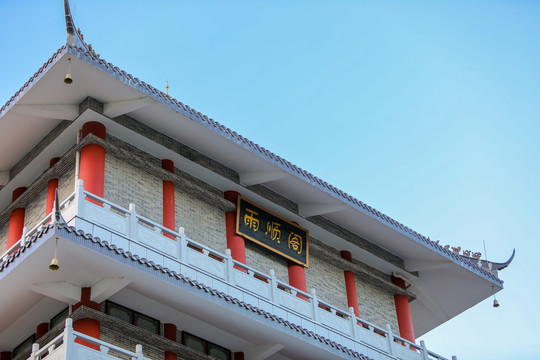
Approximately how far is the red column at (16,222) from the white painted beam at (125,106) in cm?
291

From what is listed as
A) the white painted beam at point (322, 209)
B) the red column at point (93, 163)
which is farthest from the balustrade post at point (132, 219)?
the white painted beam at point (322, 209)

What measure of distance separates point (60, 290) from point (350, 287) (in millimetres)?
8540

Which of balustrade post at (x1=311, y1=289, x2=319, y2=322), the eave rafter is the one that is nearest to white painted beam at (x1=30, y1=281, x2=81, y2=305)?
the eave rafter

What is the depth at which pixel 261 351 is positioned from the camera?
21812 millimetres

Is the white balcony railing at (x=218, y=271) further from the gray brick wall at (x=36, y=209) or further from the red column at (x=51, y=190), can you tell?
the gray brick wall at (x=36, y=209)

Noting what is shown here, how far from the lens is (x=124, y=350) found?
18500 millimetres

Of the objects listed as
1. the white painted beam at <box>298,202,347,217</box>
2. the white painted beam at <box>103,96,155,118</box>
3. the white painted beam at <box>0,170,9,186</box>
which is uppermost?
the white painted beam at <box>103,96,155,118</box>

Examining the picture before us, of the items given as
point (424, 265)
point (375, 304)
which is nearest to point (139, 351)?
point (375, 304)

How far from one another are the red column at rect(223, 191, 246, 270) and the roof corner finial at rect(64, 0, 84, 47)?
494 cm

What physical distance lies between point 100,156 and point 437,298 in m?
11.0

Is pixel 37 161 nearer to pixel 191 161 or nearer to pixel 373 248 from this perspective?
pixel 191 161

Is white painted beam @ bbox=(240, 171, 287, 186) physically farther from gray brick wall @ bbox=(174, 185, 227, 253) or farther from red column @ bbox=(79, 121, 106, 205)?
red column @ bbox=(79, 121, 106, 205)

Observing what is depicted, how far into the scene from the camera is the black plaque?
2398 centimetres

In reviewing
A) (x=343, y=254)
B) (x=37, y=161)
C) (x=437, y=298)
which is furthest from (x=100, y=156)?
(x=437, y=298)
